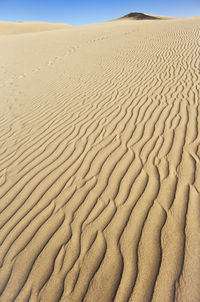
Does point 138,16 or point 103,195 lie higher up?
point 138,16

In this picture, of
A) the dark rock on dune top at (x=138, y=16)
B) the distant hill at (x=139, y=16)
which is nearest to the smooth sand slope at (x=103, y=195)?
the dark rock on dune top at (x=138, y=16)

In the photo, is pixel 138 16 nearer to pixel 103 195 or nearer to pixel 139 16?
pixel 139 16

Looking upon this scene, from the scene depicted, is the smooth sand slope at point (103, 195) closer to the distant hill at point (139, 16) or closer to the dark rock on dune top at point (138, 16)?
the dark rock on dune top at point (138, 16)

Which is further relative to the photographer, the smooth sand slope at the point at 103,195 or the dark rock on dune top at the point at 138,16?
the dark rock on dune top at the point at 138,16

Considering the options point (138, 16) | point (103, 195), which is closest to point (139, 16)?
point (138, 16)

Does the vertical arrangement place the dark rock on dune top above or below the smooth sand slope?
above

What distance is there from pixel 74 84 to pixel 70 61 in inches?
148

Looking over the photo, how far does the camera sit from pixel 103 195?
2787 millimetres

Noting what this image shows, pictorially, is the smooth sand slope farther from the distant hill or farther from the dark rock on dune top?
the distant hill

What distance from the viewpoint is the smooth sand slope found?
196 centimetres

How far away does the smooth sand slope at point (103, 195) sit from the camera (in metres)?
1.96

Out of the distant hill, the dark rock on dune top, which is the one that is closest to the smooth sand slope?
the dark rock on dune top

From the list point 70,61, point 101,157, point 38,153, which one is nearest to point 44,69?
point 70,61

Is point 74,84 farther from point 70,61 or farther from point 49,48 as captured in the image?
point 49,48
